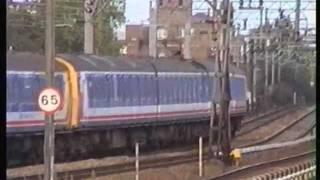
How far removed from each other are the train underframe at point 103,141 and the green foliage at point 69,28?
4.08 ft

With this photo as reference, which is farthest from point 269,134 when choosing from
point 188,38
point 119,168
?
point 119,168

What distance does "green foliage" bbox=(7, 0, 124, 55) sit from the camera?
9.02m

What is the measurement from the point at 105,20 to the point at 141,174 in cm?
344

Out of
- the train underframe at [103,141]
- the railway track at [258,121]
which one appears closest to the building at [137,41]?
the train underframe at [103,141]

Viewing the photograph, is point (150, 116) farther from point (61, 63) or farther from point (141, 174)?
point (141, 174)

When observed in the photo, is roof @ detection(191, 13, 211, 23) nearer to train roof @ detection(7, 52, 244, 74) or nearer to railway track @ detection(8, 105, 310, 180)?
train roof @ detection(7, 52, 244, 74)

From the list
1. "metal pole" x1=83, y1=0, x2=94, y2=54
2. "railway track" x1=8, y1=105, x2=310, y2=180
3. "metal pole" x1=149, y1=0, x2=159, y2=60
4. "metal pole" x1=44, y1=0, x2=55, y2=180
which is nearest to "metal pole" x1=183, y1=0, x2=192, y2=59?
"metal pole" x1=149, y1=0, x2=159, y2=60

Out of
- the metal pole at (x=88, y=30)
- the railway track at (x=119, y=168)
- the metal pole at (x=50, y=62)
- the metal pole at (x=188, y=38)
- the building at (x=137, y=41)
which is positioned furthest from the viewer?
the building at (x=137, y=41)

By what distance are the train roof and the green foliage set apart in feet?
1.48

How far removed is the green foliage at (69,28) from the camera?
9.02 meters

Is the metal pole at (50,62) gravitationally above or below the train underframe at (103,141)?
above

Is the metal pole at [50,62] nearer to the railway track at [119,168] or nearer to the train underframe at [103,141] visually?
the railway track at [119,168]
